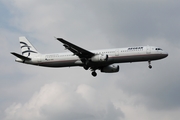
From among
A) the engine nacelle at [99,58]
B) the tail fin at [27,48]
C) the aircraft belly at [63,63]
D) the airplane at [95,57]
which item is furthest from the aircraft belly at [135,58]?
the tail fin at [27,48]

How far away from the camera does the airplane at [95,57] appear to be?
81.4 metres

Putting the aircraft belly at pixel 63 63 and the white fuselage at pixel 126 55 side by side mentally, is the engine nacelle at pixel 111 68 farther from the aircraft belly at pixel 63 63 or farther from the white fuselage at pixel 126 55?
the aircraft belly at pixel 63 63

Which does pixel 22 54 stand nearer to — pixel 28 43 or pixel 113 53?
pixel 28 43

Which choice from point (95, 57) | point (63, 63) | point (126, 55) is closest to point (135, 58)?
point (126, 55)

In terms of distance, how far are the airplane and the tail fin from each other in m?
2.00

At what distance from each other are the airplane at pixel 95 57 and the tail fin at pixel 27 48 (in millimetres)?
2005

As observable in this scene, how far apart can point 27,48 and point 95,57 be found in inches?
729

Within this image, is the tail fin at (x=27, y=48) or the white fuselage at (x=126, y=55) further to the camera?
the tail fin at (x=27, y=48)

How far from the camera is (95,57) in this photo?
8300 cm

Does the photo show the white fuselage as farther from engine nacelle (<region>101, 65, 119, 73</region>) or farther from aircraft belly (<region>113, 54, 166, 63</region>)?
engine nacelle (<region>101, 65, 119, 73</region>)

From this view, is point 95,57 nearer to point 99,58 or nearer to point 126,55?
point 99,58

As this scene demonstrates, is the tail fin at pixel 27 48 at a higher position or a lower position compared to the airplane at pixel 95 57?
higher

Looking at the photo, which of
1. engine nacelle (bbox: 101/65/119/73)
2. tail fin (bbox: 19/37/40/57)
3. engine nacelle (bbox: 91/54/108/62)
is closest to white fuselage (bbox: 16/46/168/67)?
engine nacelle (bbox: 91/54/108/62)

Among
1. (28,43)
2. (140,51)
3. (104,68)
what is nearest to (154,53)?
(140,51)
